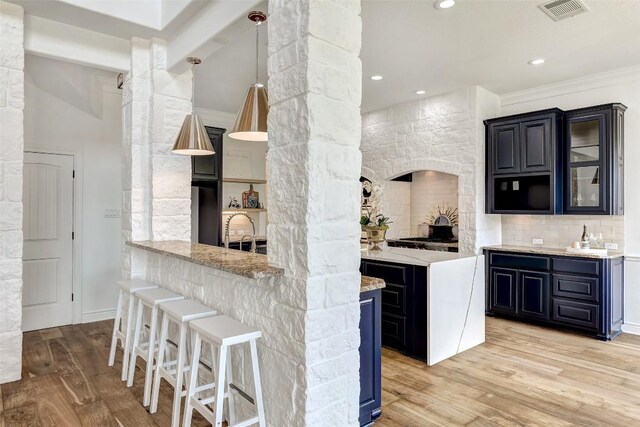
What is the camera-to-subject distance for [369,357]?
2.40m

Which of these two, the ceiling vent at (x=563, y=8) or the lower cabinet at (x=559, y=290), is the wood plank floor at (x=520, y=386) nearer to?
the lower cabinet at (x=559, y=290)

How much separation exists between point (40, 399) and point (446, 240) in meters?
5.14

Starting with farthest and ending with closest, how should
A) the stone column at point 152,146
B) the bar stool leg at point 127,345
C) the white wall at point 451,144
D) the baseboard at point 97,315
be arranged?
the white wall at point 451,144
the baseboard at point 97,315
the stone column at point 152,146
the bar stool leg at point 127,345

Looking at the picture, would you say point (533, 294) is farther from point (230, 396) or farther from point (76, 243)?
point (76, 243)

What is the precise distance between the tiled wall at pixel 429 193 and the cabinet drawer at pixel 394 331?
10.5ft

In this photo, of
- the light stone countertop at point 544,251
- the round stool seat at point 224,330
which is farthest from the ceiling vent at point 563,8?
the round stool seat at point 224,330

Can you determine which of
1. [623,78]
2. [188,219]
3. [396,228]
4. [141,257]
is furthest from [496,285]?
[141,257]

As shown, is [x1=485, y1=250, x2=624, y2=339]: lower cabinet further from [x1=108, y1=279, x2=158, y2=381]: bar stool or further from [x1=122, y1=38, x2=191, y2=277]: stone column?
[x1=108, y1=279, x2=158, y2=381]: bar stool

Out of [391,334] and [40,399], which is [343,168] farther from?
[40,399]

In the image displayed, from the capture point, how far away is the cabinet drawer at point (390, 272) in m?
3.50

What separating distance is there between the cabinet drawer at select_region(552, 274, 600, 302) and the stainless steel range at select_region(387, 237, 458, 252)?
1394 millimetres

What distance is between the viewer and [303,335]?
181 centimetres

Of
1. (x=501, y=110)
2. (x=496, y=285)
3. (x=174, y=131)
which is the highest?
(x=501, y=110)

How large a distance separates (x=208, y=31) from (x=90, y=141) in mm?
2642
